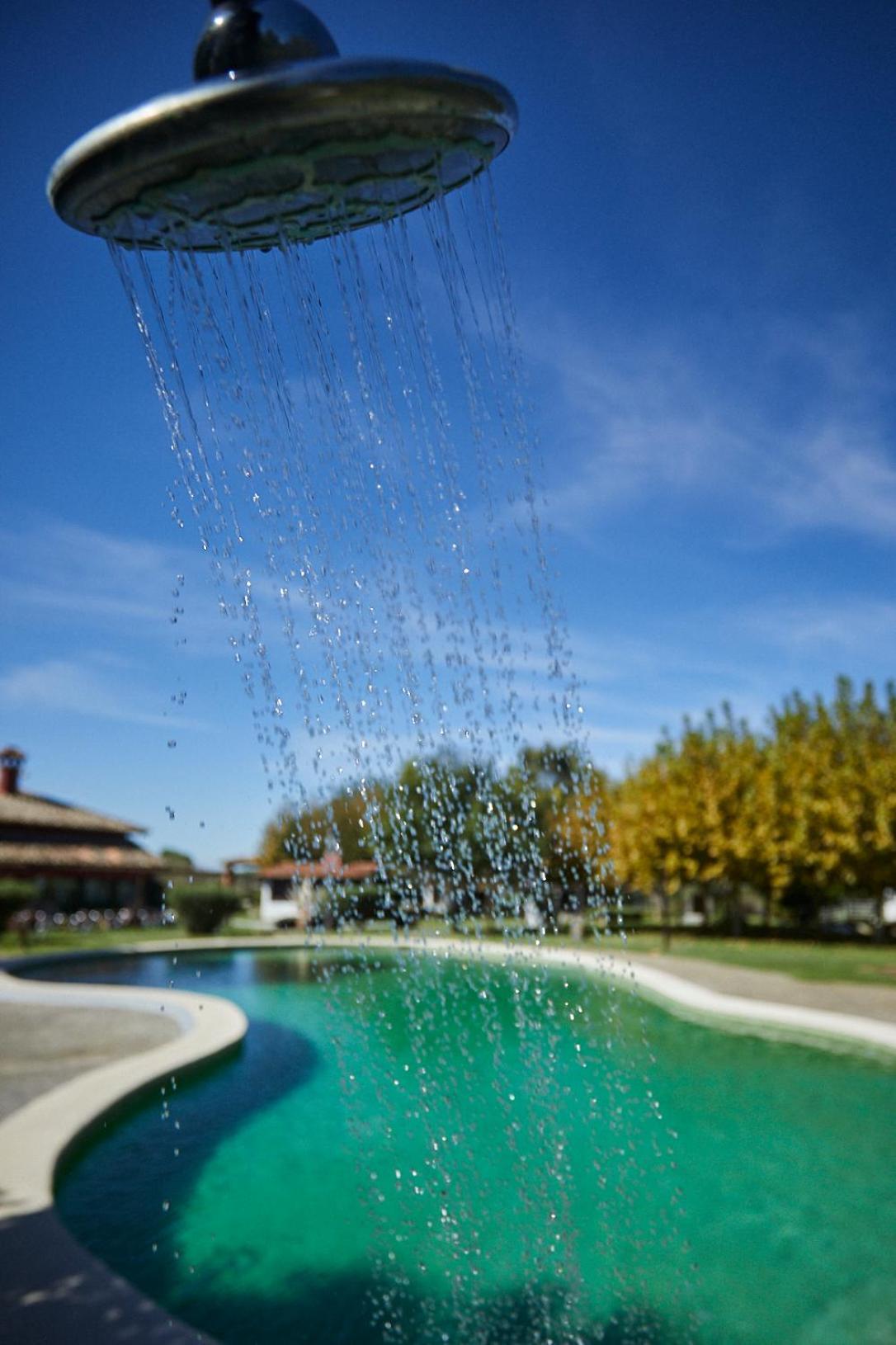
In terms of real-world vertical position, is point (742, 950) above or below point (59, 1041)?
below

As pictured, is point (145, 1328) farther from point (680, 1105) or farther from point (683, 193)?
point (683, 193)

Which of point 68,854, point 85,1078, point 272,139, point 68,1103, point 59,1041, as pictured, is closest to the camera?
point 272,139

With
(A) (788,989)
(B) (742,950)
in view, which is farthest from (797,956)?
(A) (788,989)

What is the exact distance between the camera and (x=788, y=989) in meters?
18.9

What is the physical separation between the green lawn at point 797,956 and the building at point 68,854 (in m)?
21.7

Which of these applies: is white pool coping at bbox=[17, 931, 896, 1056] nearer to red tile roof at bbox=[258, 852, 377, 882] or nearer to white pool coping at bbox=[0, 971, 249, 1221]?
white pool coping at bbox=[0, 971, 249, 1221]

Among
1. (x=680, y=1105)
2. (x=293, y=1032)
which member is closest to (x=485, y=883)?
(x=293, y=1032)

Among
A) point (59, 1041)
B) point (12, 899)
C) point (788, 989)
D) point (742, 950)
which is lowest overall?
point (742, 950)

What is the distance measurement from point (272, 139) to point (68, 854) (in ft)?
126

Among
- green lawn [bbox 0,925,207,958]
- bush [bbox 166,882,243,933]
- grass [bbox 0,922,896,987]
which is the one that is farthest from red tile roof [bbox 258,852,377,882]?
green lawn [bbox 0,925,207,958]

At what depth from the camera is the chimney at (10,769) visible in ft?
144

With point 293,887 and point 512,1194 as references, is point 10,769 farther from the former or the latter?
point 512,1194

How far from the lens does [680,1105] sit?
11375 mm

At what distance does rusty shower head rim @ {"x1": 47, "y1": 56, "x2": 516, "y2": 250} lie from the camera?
4.33 meters
